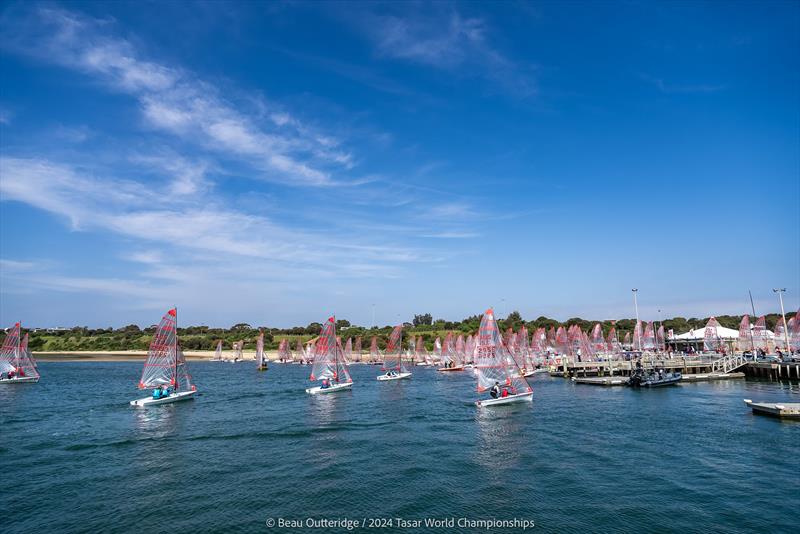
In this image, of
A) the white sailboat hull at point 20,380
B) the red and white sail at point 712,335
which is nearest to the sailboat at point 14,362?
the white sailboat hull at point 20,380

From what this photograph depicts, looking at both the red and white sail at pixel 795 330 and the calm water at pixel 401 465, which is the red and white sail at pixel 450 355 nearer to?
the red and white sail at pixel 795 330

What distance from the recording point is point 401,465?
3064cm

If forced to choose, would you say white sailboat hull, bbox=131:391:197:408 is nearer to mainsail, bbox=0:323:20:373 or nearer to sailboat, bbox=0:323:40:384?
sailboat, bbox=0:323:40:384

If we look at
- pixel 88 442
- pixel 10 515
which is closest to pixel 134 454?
pixel 88 442

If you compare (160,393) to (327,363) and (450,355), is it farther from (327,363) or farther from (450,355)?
(450,355)

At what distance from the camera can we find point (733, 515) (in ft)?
74.1

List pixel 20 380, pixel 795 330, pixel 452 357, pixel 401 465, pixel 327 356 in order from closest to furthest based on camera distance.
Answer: pixel 401 465
pixel 327 356
pixel 795 330
pixel 20 380
pixel 452 357

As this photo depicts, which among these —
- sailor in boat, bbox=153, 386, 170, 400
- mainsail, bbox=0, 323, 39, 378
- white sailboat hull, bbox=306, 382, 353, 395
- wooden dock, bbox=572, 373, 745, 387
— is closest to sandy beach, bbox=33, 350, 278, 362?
mainsail, bbox=0, 323, 39, 378

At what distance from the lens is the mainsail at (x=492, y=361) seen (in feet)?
178

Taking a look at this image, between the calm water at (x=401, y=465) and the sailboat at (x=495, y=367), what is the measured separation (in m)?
3.20

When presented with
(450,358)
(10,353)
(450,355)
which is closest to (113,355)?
(10,353)

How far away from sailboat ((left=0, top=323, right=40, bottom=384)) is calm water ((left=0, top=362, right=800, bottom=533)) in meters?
34.0

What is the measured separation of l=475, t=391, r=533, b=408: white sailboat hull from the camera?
168ft

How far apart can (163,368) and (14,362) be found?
45.7 m
